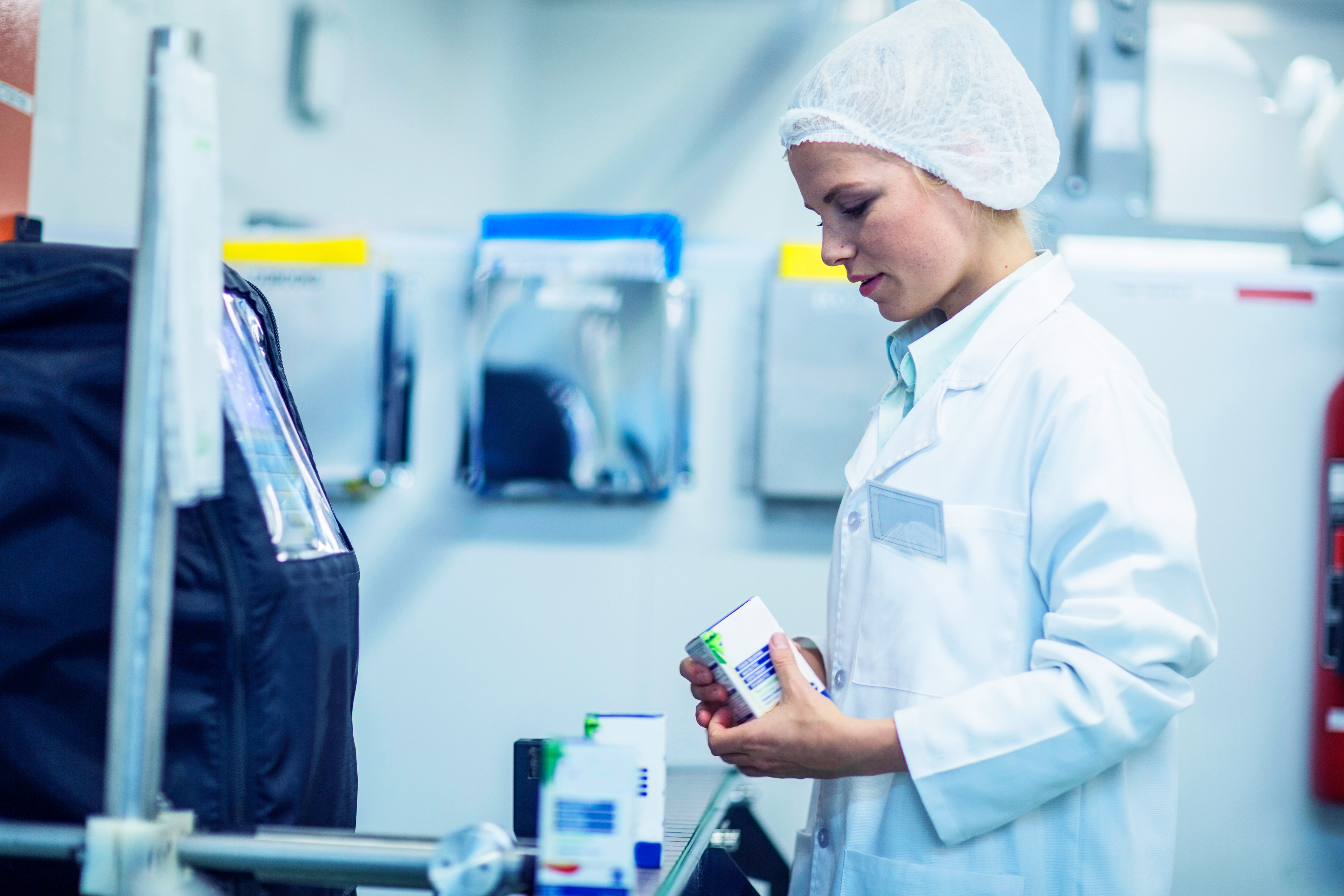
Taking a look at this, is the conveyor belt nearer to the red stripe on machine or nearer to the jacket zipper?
the jacket zipper

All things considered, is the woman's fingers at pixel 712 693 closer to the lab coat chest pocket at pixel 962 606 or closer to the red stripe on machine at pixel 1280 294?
the lab coat chest pocket at pixel 962 606

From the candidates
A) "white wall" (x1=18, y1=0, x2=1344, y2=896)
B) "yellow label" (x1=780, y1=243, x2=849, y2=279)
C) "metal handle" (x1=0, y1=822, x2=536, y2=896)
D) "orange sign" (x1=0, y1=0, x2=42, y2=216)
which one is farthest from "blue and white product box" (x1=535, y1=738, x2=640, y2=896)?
"orange sign" (x1=0, y1=0, x2=42, y2=216)

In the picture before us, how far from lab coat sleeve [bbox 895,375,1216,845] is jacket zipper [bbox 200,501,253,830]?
455 mm

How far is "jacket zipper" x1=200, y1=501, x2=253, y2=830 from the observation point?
2.04 feet

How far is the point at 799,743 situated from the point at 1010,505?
0.82 feet

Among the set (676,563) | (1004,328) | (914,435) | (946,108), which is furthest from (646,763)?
(676,563)

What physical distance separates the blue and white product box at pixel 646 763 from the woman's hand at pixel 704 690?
5.6 inches

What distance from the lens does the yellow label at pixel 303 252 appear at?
1390 millimetres

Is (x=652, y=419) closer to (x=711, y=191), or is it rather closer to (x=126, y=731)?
(x=126, y=731)

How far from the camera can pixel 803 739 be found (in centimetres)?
78

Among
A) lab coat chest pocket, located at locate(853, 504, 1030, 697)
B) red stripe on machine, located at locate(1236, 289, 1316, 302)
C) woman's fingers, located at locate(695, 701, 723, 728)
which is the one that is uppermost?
red stripe on machine, located at locate(1236, 289, 1316, 302)

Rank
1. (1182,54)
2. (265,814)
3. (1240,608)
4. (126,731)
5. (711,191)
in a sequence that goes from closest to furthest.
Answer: (126,731)
(265,814)
(1240,608)
(1182,54)
(711,191)

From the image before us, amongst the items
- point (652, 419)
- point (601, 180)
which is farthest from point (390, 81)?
point (652, 419)

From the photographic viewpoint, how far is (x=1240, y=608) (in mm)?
1356
